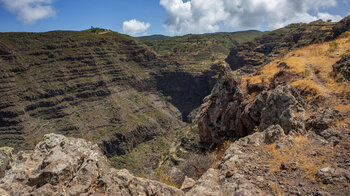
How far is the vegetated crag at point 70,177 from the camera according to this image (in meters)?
6.67

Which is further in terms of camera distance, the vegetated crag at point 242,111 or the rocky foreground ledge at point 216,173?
the vegetated crag at point 242,111

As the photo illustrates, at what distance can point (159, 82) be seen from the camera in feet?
419

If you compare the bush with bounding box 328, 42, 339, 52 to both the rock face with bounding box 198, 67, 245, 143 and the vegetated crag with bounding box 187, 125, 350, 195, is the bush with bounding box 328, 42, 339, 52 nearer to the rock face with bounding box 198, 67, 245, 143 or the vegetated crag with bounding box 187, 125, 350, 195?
the rock face with bounding box 198, 67, 245, 143

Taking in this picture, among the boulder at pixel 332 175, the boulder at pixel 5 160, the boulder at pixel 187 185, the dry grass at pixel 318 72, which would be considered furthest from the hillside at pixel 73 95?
the boulder at pixel 332 175

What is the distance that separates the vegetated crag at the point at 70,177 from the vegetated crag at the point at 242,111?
9.33 m

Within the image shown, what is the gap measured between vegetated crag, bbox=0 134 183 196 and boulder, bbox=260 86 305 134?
8098 millimetres

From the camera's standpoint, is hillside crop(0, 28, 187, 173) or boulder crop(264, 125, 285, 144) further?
hillside crop(0, 28, 187, 173)

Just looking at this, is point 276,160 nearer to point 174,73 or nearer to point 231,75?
point 231,75

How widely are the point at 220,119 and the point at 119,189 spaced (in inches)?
773

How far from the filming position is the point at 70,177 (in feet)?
23.1

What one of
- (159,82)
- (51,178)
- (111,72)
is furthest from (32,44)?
(51,178)

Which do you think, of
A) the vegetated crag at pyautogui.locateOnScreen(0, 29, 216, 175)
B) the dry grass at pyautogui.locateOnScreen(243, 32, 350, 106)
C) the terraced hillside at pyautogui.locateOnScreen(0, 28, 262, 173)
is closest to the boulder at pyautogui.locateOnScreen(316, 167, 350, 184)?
the dry grass at pyautogui.locateOnScreen(243, 32, 350, 106)

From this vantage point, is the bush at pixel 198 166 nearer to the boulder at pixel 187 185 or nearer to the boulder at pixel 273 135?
the boulder at pixel 187 185

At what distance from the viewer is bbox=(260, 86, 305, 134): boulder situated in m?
12.0
